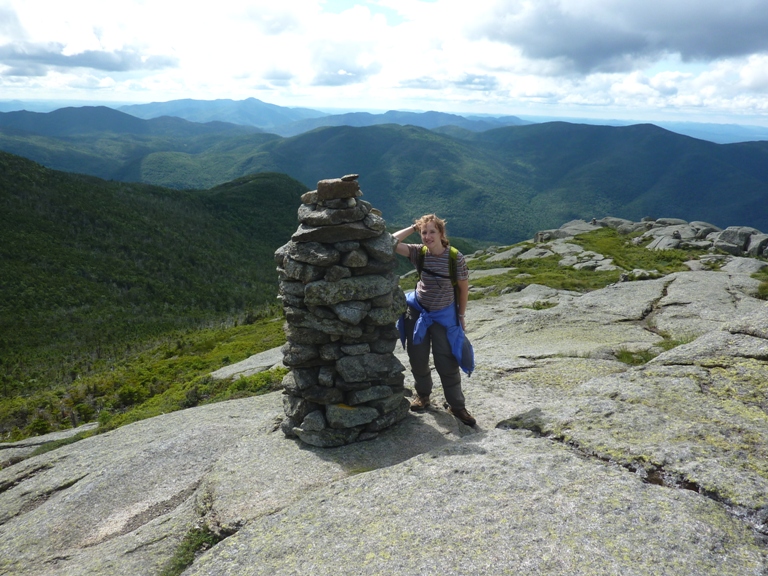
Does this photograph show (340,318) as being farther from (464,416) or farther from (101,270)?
A: (101,270)

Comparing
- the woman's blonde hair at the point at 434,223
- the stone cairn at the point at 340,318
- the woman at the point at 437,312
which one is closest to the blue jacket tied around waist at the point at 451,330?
the woman at the point at 437,312

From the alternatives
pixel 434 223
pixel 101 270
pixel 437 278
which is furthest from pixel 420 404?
pixel 101 270

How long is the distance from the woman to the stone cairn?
545mm

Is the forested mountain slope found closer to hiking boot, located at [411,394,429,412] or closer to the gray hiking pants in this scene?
hiking boot, located at [411,394,429,412]

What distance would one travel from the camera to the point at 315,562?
7.07 m

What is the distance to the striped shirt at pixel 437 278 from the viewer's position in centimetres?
1141

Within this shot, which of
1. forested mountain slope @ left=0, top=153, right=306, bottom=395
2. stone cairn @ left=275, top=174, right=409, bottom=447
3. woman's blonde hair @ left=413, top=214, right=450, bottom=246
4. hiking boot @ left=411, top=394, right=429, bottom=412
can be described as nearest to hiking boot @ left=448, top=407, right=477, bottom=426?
hiking boot @ left=411, top=394, right=429, bottom=412

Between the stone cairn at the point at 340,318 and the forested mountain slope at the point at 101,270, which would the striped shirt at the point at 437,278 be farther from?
the forested mountain slope at the point at 101,270

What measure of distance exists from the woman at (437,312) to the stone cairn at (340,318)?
545 mm

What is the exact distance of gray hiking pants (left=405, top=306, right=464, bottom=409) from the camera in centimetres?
1204

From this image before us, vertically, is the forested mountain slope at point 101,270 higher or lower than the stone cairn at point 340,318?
lower

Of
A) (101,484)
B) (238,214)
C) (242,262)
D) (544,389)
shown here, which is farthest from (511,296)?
(238,214)

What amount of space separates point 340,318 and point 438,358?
2.75 metres

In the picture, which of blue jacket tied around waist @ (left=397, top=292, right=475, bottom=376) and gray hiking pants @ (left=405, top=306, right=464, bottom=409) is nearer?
blue jacket tied around waist @ (left=397, top=292, right=475, bottom=376)
